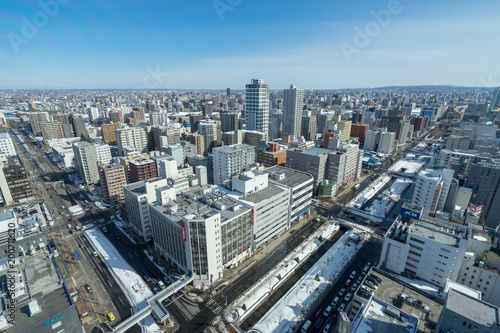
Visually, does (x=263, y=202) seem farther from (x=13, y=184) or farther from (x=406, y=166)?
(x=406, y=166)

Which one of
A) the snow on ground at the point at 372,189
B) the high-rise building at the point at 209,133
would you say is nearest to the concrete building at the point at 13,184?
the high-rise building at the point at 209,133

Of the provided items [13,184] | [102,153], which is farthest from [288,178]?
[13,184]

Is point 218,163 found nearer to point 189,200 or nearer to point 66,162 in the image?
point 189,200

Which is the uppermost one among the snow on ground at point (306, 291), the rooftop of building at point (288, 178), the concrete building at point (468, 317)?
the rooftop of building at point (288, 178)

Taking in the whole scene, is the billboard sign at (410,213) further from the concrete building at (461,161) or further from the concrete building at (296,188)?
the concrete building at (461,161)

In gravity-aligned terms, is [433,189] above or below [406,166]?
above

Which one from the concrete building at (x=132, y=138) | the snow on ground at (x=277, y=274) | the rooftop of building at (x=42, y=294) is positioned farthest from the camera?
the concrete building at (x=132, y=138)
